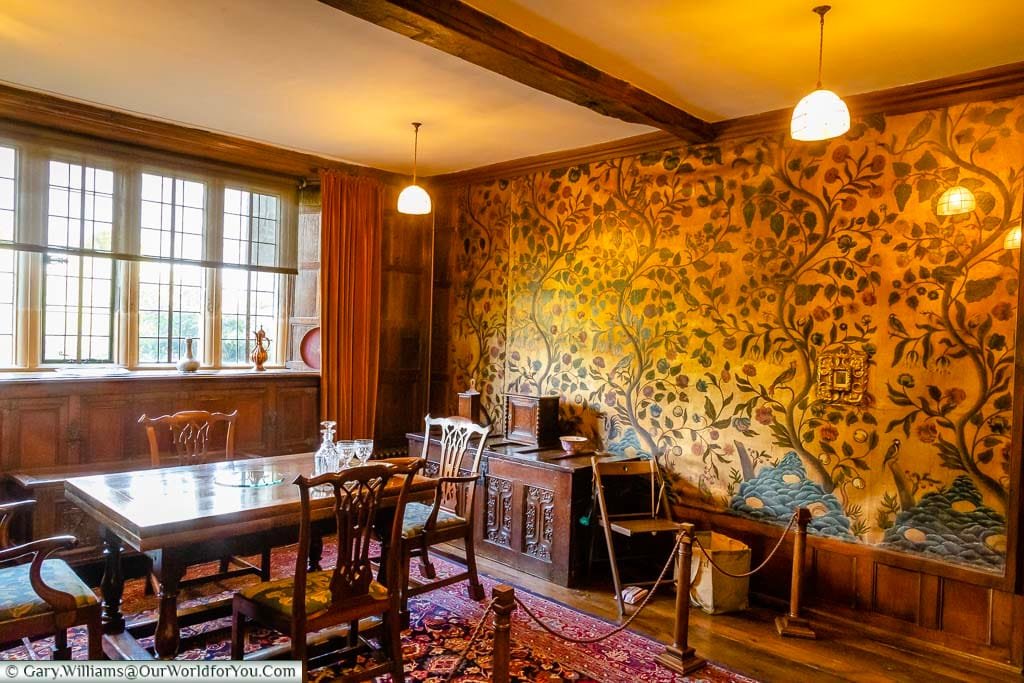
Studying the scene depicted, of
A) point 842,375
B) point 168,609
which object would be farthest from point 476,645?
point 842,375

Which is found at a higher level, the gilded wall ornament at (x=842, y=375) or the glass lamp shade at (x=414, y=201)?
the glass lamp shade at (x=414, y=201)

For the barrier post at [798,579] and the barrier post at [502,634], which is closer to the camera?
the barrier post at [502,634]

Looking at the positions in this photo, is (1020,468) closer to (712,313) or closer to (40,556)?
(712,313)

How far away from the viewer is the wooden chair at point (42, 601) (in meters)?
2.28

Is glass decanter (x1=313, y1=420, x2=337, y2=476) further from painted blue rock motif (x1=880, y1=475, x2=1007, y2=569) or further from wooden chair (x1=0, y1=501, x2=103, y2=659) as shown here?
painted blue rock motif (x1=880, y1=475, x2=1007, y2=569)

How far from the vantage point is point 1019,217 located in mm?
3135

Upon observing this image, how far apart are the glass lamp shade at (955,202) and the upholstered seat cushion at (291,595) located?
10.5 ft

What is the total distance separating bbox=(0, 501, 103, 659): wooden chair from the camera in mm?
2275

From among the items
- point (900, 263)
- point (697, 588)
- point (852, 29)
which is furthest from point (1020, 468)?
point (852, 29)

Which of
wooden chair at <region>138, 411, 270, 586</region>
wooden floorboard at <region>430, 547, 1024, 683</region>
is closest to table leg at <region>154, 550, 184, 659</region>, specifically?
wooden chair at <region>138, 411, 270, 586</region>

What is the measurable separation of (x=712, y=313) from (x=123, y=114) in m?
3.86

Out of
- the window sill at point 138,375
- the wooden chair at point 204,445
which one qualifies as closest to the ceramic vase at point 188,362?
the window sill at point 138,375

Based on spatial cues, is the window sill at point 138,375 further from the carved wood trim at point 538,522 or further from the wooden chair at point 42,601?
the carved wood trim at point 538,522

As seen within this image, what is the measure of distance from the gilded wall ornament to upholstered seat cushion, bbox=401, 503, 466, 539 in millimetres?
2110
